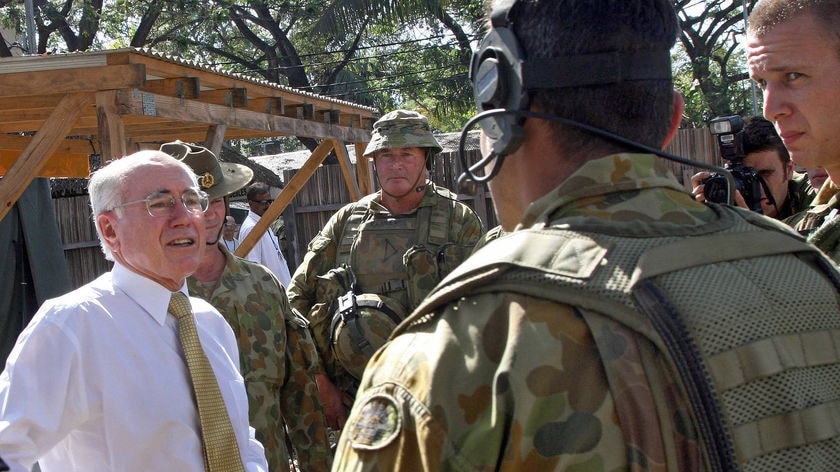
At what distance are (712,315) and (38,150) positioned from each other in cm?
486

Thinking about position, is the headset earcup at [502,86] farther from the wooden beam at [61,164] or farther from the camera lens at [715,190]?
the wooden beam at [61,164]

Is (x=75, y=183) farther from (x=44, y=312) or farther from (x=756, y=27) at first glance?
(x=756, y=27)

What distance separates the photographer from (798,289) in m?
1.25

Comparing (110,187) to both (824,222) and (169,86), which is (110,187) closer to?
(824,222)

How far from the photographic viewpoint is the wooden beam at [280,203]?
282 inches

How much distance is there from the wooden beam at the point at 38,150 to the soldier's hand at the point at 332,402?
87.1 inches

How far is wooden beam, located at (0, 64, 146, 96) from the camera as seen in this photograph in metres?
5.09

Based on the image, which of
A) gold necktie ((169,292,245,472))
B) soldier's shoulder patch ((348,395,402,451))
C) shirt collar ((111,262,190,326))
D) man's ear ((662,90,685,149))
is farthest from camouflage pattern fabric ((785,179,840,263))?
shirt collar ((111,262,190,326))

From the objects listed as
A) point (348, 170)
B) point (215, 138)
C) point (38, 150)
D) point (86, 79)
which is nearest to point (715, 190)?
point (86, 79)

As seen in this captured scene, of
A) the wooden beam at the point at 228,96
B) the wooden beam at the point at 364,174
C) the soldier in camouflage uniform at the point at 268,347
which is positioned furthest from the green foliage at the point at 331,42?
the soldier in camouflage uniform at the point at 268,347

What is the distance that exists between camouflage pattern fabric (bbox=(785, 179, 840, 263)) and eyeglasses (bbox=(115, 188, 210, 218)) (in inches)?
75.9

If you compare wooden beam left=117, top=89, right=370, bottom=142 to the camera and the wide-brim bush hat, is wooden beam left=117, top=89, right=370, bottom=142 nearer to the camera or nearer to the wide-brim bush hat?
the wide-brim bush hat

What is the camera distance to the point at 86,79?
5.11 metres

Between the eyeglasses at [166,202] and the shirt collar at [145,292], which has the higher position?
the eyeglasses at [166,202]
